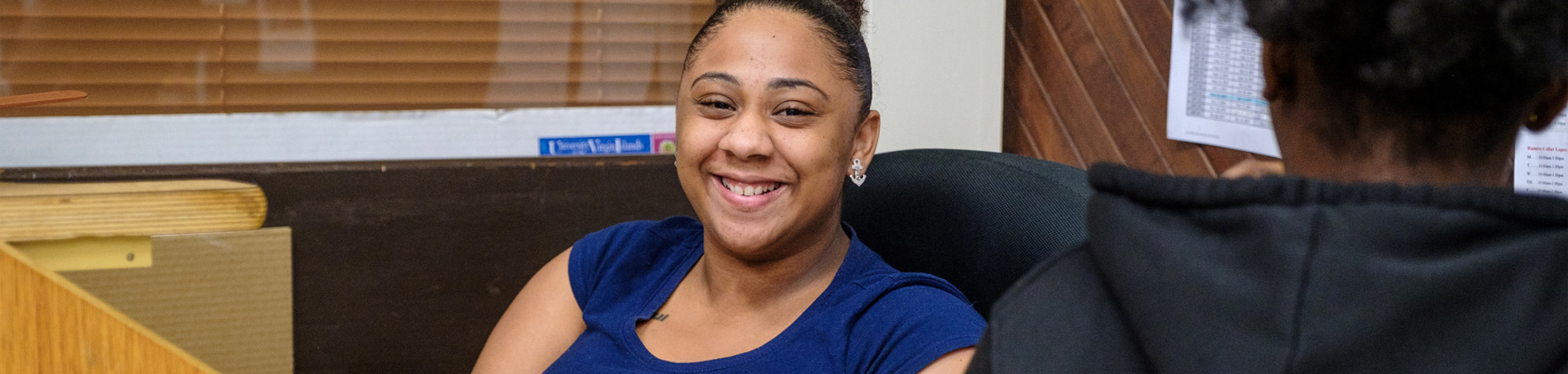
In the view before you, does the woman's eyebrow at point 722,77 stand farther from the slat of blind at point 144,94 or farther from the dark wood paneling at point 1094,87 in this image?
the slat of blind at point 144,94

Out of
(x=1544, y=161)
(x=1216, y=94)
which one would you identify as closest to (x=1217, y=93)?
(x=1216, y=94)

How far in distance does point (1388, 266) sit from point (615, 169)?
1.86 m

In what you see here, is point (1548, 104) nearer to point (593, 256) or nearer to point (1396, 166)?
point (1396, 166)

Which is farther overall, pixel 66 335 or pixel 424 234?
pixel 424 234

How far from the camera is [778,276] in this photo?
1.31 meters

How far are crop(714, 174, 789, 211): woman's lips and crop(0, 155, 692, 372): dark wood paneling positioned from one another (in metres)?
1.04

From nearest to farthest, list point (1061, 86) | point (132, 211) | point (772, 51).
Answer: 1. point (132, 211)
2. point (772, 51)
3. point (1061, 86)

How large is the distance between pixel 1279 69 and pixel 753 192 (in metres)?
0.75

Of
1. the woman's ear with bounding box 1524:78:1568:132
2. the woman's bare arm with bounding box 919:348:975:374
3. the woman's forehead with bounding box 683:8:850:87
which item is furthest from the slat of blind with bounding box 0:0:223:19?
the woman's ear with bounding box 1524:78:1568:132

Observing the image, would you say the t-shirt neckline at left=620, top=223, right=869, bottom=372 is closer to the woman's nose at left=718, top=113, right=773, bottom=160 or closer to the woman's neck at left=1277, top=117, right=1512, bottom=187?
the woman's nose at left=718, top=113, right=773, bottom=160

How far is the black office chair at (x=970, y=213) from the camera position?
1.20 meters

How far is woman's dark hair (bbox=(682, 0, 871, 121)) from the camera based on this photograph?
4.15 feet

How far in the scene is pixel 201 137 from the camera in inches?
83.0

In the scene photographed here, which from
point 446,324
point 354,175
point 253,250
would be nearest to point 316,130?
point 354,175
